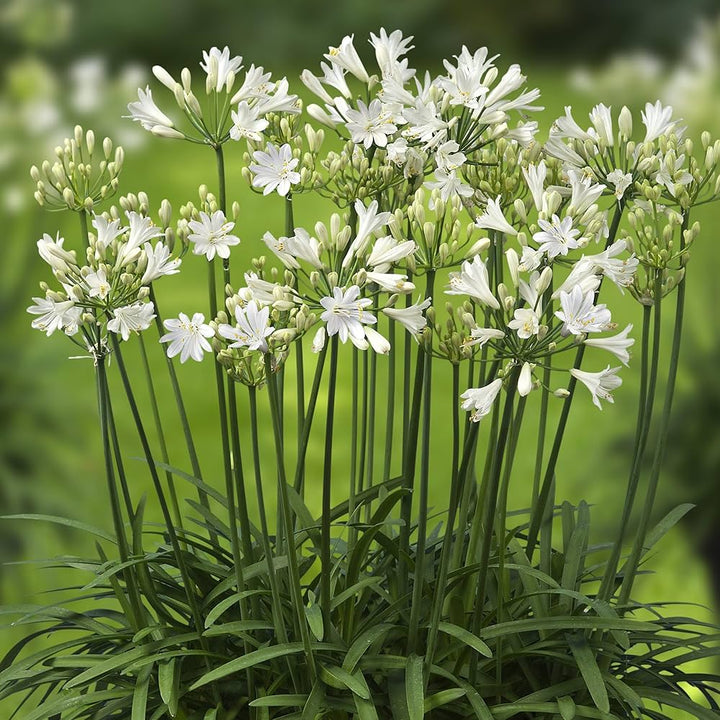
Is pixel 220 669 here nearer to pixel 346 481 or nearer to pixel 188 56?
pixel 346 481

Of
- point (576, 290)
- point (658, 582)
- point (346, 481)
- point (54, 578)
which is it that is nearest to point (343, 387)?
point (346, 481)

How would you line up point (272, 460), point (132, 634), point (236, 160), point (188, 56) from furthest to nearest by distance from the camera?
point (188, 56)
point (236, 160)
point (272, 460)
point (132, 634)

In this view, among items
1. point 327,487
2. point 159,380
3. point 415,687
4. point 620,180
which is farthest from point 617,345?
point 159,380

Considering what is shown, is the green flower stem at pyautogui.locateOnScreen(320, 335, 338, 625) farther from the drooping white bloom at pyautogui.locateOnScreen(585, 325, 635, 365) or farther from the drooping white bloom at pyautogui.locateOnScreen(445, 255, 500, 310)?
the drooping white bloom at pyautogui.locateOnScreen(585, 325, 635, 365)

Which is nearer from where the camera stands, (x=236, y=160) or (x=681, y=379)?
(x=681, y=379)

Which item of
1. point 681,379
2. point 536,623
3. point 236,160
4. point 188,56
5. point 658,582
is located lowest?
point 658,582

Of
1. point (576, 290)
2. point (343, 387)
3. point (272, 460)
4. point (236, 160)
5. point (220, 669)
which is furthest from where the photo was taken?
point (236, 160)
